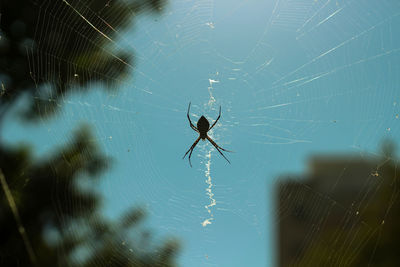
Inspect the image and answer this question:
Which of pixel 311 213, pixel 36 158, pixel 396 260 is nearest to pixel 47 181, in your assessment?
pixel 36 158

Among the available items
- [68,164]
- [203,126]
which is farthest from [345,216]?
[68,164]

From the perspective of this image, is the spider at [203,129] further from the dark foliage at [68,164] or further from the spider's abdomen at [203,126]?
the dark foliage at [68,164]

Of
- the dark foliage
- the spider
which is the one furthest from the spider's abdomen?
the dark foliage

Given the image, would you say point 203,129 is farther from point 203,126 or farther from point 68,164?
point 68,164

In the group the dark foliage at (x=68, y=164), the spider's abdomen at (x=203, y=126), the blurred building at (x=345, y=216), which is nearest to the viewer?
the blurred building at (x=345, y=216)

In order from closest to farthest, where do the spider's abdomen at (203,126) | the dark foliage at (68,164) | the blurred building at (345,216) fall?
the blurred building at (345,216) < the dark foliage at (68,164) < the spider's abdomen at (203,126)

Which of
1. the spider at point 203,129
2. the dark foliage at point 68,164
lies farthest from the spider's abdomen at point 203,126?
the dark foliage at point 68,164

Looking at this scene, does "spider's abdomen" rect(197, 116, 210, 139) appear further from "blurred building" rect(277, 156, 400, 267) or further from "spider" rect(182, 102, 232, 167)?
"blurred building" rect(277, 156, 400, 267)

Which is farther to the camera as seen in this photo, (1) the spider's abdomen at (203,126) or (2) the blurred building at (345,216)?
(1) the spider's abdomen at (203,126)
